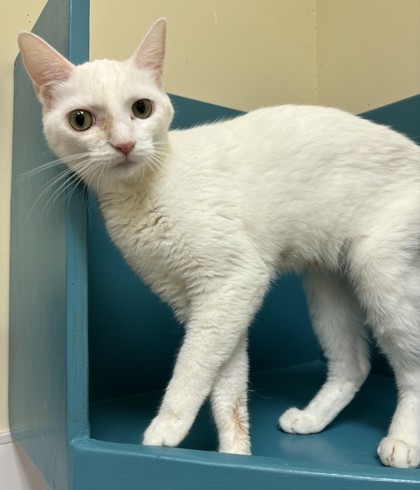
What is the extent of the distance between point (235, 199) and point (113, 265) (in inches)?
19.4

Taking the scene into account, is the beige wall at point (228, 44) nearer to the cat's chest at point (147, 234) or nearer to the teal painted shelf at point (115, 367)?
the teal painted shelf at point (115, 367)

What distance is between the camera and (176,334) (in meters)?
1.37

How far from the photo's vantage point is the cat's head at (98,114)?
77cm

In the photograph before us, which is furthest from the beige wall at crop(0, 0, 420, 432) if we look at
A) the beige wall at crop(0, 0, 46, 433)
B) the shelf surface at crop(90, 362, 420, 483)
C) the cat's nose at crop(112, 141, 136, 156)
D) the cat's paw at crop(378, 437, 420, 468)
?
the cat's paw at crop(378, 437, 420, 468)

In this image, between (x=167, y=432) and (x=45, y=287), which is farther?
(x=45, y=287)

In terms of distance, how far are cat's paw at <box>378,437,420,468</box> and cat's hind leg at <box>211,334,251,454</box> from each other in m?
0.25

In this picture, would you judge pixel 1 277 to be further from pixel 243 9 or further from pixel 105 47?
pixel 243 9

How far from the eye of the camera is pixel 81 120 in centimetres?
80

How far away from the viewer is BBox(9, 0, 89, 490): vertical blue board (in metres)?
0.82

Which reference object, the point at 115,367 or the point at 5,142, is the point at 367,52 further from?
the point at 115,367

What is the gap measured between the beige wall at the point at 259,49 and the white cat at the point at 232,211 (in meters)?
0.51

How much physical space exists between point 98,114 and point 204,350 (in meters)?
0.45

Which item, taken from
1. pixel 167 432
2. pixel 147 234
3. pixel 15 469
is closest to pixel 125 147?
pixel 147 234

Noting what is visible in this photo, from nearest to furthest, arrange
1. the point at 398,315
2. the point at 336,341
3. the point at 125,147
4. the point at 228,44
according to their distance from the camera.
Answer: the point at 125,147 < the point at 398,315 < the point at 336,341 < the point at 228,44
